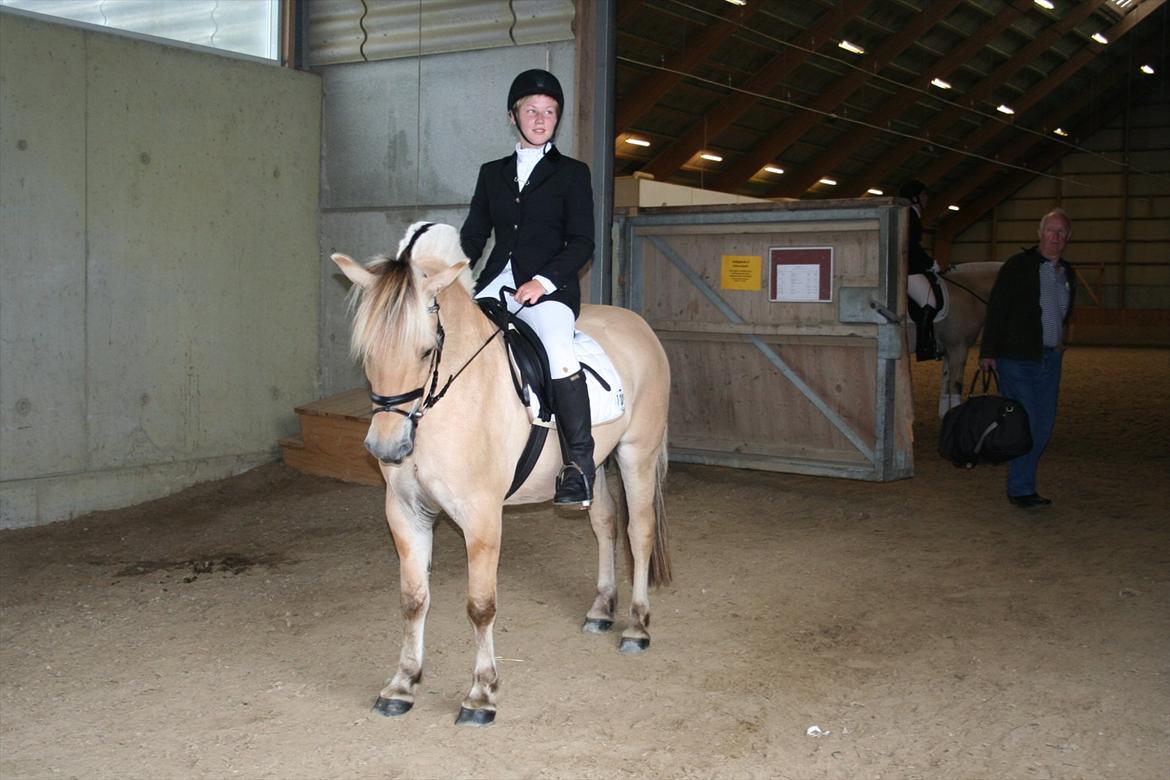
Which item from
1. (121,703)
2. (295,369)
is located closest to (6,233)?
(295,369)

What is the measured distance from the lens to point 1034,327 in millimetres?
7008

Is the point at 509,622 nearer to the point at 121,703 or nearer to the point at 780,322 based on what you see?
the point at 121,703

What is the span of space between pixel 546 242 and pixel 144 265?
4245 millimetres

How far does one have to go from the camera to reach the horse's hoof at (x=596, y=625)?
495 cm

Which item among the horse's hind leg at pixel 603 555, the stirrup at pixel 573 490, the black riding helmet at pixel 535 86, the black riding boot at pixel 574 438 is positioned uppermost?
the black riding helmet at pixel 535 86

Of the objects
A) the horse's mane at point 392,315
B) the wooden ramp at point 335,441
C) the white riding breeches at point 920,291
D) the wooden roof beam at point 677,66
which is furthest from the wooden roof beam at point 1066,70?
the horse's mane at point 392,315

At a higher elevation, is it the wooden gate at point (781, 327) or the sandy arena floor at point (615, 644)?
the wooden gate at point (781, 327)

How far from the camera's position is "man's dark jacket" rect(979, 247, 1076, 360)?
7023 millimetres

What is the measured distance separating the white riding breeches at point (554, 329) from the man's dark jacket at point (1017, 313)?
3.89 metres

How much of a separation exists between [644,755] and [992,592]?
2742 mm

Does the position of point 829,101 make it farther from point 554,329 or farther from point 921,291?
point 554,329

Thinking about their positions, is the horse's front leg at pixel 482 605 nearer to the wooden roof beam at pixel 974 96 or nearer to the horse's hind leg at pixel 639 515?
the horse's hind leg at pixel 639 515

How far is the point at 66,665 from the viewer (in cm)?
455

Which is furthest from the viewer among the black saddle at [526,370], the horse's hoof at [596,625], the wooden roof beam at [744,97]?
the wooden roof beam at [744,97]
